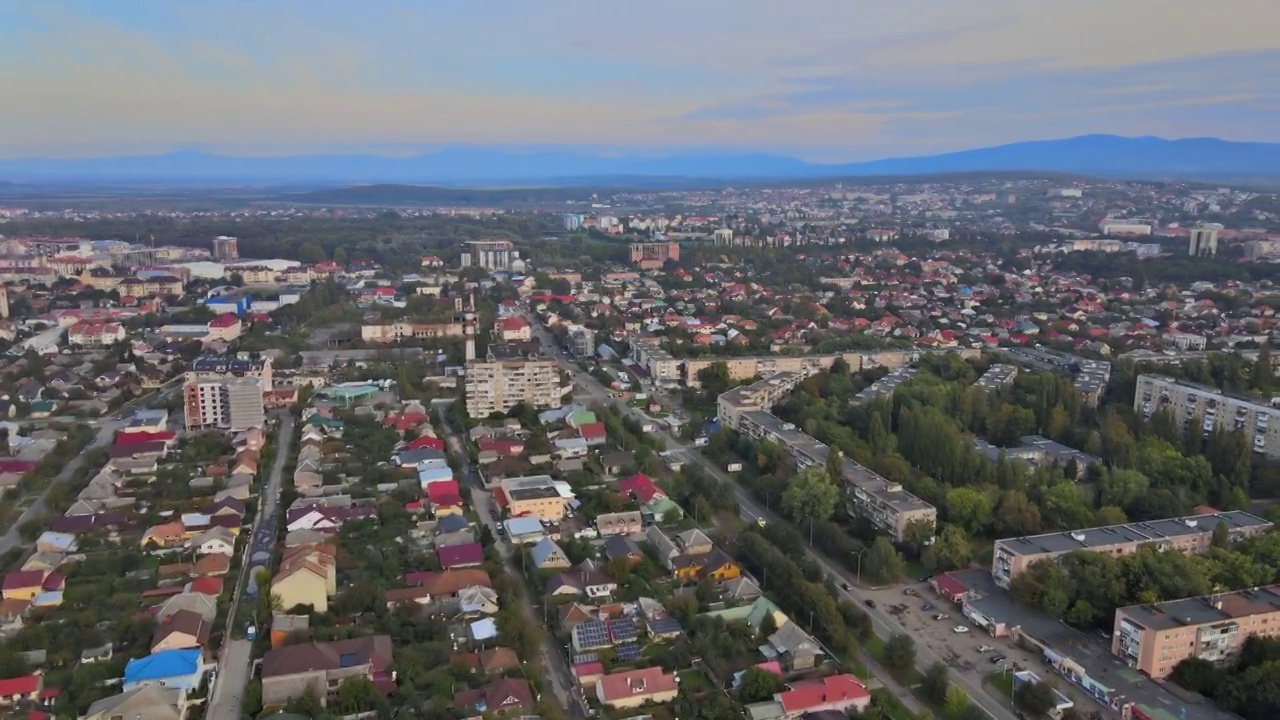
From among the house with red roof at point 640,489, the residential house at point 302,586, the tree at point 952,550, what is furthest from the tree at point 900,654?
the residential house at point 302,586

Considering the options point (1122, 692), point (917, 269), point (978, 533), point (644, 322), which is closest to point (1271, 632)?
point (1122, 692)

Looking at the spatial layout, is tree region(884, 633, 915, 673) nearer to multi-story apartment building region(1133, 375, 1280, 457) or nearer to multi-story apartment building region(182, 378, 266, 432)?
multi-story apartment building region(1133, 375, 1280, 457)

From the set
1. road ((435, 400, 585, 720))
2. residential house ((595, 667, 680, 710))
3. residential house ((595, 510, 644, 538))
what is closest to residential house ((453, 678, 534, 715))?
road ((435, 400, 585, 720))

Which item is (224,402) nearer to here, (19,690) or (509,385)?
(509,385)

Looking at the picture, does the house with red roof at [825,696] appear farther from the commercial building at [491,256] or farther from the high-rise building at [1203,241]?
the high-rise building at [1203,241]

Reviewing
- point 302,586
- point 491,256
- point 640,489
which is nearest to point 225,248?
point 491,256
